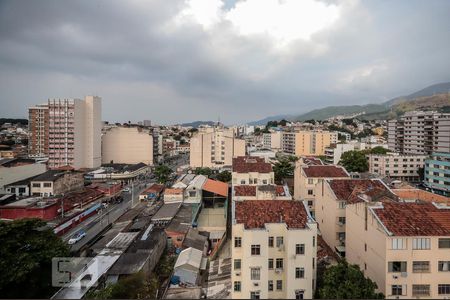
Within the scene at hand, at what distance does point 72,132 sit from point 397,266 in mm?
56468

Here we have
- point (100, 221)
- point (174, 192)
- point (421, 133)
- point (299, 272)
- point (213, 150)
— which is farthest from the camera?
point (213, 150)

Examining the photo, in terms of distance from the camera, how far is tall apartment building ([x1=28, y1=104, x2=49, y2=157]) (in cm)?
6181

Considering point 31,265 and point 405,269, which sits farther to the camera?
point 31,265

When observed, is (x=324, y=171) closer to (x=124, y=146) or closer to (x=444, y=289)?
(x=444, y=289)

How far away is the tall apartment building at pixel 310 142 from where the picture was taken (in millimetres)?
75250

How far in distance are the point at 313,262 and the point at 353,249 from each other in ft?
14.5

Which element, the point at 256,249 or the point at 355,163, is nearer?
the point at 256,249

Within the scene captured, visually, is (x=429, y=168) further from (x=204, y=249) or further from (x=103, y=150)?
(x=103, y=150)

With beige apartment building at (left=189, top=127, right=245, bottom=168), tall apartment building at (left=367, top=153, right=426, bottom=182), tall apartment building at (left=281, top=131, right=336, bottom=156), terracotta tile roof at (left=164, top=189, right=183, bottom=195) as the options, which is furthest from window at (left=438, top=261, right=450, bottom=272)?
tall apartment building at (left=281, top=131, right=336, bottom=156)

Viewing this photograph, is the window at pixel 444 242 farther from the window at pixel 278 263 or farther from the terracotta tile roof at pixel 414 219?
the window at pixel 278 263

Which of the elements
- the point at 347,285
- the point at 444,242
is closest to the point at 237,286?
the point at 347,285

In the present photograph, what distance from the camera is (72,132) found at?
5675cm

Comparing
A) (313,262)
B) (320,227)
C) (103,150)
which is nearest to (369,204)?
(313,262)

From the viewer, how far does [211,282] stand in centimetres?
1675
